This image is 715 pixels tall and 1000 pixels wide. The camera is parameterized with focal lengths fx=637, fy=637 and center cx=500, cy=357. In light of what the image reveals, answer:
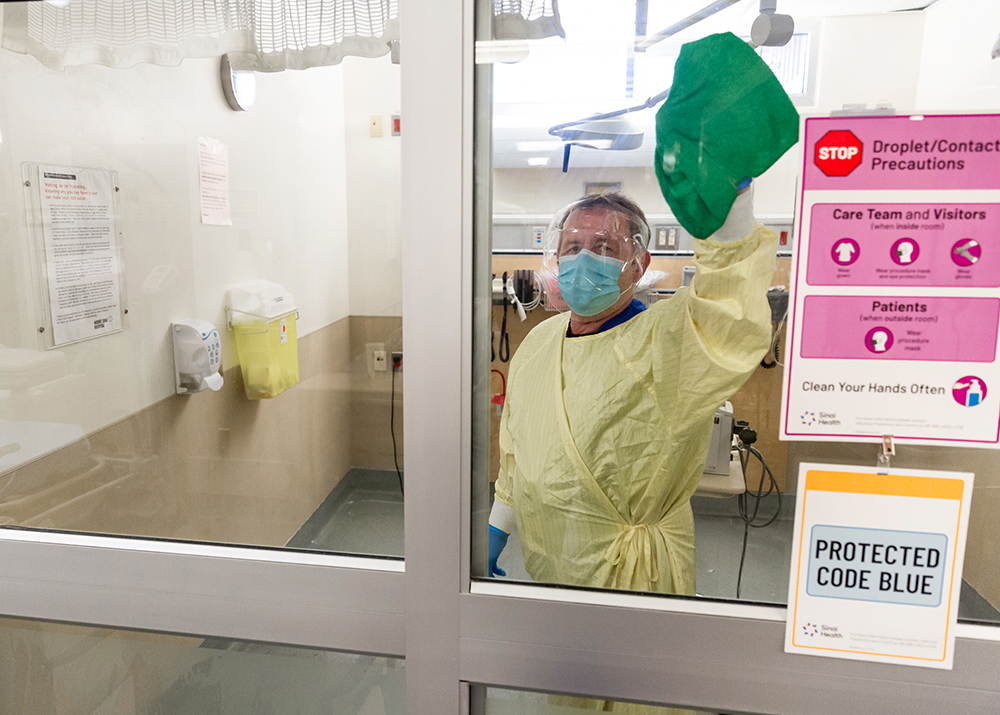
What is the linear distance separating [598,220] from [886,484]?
44 cm

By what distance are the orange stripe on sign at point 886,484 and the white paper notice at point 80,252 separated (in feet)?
4.68

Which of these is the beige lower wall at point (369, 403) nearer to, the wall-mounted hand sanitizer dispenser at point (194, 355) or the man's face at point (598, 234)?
the man's face at point (598, 234)

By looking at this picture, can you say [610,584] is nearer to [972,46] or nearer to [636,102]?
[636,102]

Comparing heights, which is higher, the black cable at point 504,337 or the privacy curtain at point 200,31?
the privacy curtain at point 200,31

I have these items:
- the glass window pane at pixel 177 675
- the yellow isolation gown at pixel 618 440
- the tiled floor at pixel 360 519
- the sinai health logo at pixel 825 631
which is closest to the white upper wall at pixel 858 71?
the yellow isolation gown at pixel 618 440

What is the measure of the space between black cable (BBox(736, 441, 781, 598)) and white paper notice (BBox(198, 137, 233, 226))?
59.1 inches

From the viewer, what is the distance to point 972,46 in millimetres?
639

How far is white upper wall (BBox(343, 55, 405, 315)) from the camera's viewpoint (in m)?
0.76

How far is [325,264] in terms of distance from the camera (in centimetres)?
164

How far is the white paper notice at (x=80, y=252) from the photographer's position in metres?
1.29

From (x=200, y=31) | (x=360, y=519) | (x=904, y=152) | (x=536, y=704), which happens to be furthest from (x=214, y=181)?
(x=904, y=152)

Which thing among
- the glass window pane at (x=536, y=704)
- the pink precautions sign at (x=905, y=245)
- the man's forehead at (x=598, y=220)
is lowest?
the glass window pane at (x=536, y=704)

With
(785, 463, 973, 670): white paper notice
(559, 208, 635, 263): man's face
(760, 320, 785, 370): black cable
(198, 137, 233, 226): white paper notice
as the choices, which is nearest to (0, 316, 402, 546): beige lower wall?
(559, 208, 635, 263): man's face

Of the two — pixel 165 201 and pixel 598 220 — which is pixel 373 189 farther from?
pixel 165 201
